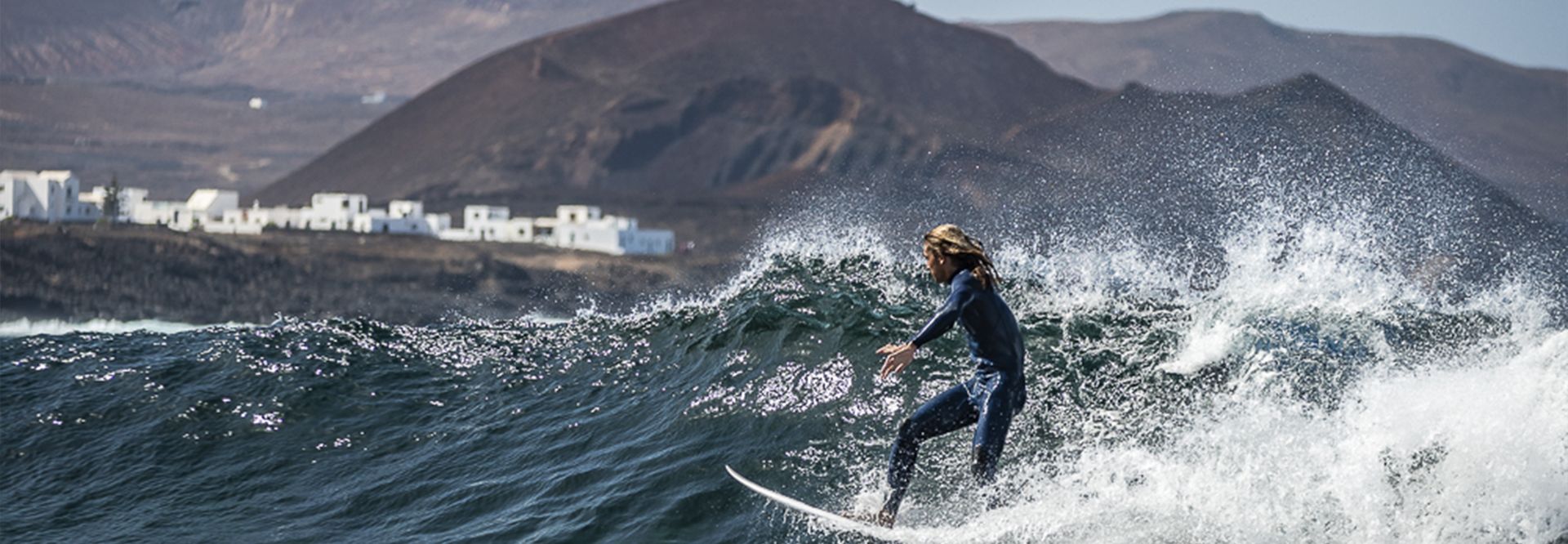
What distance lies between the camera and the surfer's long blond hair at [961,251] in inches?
411

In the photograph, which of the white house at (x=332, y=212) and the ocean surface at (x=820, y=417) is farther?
the white house at (x=332, y=212)

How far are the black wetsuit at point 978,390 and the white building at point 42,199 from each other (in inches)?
5339

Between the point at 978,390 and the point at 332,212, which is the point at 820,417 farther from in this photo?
the point at 332,212

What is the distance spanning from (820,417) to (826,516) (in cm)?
290

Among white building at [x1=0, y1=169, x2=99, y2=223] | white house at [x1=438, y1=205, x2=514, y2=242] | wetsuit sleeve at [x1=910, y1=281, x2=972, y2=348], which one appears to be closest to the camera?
wetsuit sleeve at [x1=910, y1=281, x2=972, y2=348]

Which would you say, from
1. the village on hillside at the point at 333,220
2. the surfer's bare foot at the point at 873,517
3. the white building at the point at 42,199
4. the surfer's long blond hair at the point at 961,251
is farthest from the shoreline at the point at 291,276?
the surfer's long blond hair at the point at 961,251

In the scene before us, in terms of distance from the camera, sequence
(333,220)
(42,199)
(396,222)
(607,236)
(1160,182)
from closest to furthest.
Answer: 1. (1160,182)
2. (42,199)
3. (396,222)
4. (333,220)
5. (607,236)

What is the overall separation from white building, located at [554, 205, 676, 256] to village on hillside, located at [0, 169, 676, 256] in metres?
0.07

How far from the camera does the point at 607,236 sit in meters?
148

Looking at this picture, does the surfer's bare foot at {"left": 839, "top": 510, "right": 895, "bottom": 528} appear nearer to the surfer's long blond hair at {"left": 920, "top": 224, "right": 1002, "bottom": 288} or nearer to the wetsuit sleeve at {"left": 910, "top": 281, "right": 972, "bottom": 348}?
the wetsuit sleeve at {"left": 910, "top": 281, "right": 972, "bottom": 348}

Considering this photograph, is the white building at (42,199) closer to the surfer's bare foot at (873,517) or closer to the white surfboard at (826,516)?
the white surfboard at (826,516)

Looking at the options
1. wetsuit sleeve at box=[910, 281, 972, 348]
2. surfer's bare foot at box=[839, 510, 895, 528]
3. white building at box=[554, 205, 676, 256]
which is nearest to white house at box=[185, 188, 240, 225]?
white building at box=[554, 205, 676, 256]

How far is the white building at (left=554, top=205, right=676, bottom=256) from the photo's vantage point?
146750 mm

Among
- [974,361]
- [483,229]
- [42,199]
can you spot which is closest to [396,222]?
[483,229]
